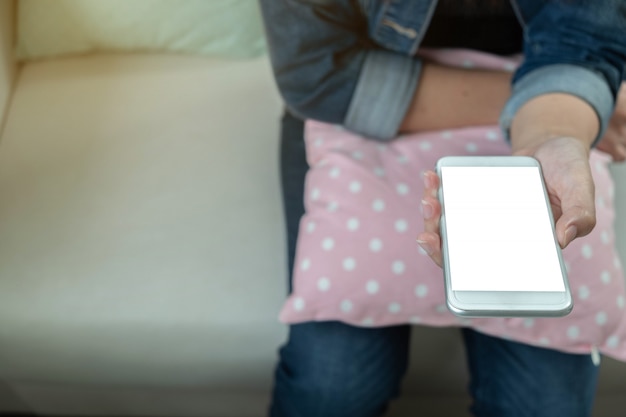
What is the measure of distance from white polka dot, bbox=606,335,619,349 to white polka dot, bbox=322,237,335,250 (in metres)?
0.24

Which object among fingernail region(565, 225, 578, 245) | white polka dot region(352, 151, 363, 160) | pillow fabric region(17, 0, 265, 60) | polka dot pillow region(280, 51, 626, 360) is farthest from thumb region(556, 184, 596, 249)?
pillow fabric region(17, 0, 265, 60)

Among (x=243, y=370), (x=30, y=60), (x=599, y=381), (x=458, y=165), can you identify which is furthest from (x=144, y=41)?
(x=599, y=381)

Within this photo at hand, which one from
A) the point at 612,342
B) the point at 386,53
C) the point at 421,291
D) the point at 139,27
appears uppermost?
the point at 139,27

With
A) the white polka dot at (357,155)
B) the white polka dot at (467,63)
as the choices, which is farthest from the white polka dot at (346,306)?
the white polka dot at (467,63)

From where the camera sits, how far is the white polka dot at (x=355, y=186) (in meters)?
0.53

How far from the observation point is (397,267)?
494mm

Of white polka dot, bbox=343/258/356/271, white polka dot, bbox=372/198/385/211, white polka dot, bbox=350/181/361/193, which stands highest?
white polka dot, bbox=350/181/361/193

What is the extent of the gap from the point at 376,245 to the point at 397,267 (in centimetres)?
2

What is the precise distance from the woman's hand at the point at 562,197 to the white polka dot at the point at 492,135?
0.40ft

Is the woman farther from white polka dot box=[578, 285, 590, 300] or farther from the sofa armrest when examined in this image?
the sofa armrest

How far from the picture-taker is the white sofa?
1.90 ft

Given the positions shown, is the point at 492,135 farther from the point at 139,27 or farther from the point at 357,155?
the point at 139,27

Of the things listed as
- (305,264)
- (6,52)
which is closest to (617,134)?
(305,264)

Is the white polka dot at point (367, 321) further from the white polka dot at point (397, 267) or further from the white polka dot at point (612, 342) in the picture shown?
the white polka dot at point (612, 342)
